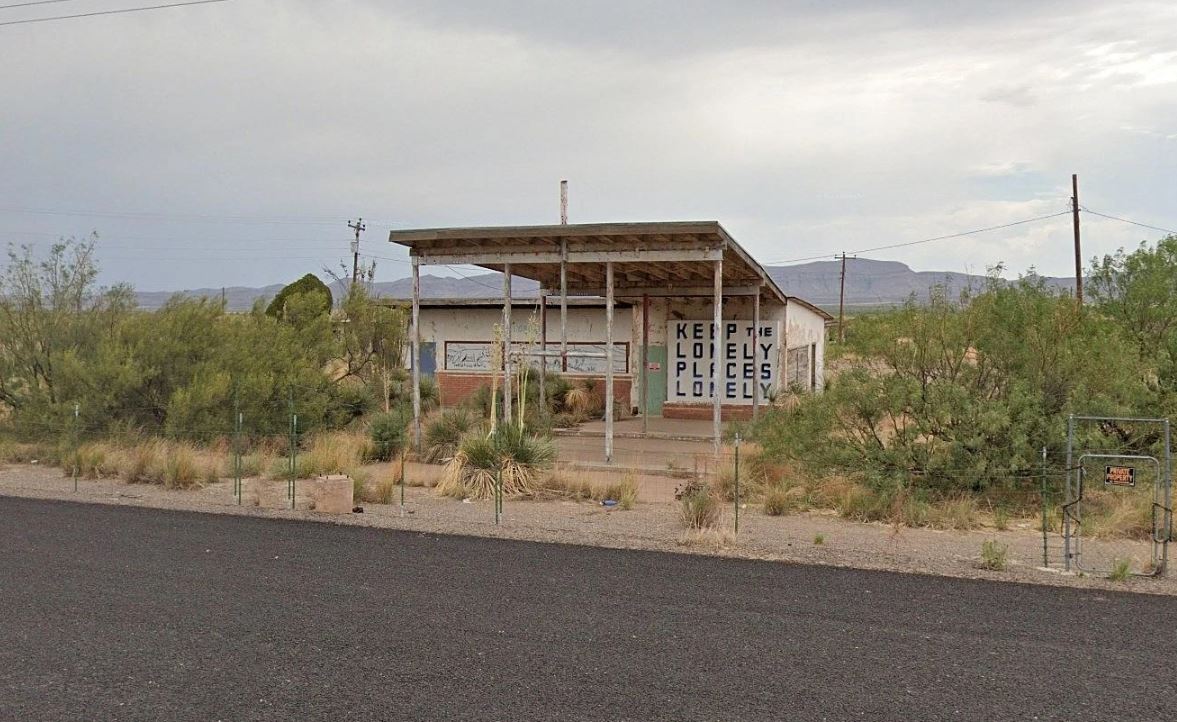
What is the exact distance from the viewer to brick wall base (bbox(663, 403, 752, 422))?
968 inches

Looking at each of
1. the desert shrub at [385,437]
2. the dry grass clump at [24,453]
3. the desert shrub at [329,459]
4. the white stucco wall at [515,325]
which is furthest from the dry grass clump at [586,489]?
the white stucco wall at [515,325]

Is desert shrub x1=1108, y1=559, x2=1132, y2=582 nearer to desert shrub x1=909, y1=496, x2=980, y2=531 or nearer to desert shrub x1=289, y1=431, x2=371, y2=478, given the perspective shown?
desert shrub x1=909, y1=496, x2=980, y2=531

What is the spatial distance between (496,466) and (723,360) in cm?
1230

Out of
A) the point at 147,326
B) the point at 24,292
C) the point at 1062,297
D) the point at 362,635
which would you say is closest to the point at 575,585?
the point at 362,635

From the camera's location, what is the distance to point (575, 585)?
28.3 ft

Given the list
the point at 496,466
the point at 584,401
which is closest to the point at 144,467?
the point at 496,466

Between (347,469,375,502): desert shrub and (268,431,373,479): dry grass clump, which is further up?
(268,431,373,479): dry grass clump

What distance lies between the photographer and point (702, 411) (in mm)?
25219

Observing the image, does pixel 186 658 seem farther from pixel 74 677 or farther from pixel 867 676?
pixel 867 676

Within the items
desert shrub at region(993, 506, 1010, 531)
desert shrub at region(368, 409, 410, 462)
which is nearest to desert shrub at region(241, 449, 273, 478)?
desert shrub at region(368, 409, 410, 462)

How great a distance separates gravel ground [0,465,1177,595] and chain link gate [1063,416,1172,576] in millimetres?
147

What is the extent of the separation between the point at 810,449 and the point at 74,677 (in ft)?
30.4

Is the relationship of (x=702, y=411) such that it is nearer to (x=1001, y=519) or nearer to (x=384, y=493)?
A: (x=384, y=493)

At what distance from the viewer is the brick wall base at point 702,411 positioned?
24598mm
